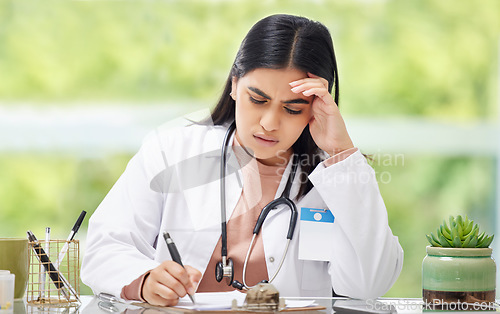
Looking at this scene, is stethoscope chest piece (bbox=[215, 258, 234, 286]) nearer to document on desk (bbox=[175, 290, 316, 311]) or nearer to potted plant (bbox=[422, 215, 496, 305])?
document on desk (bbox=[175, 290, 316, 311])

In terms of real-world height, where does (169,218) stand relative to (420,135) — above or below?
below

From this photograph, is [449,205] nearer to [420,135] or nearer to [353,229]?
[420,135]

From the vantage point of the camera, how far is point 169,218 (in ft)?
6.01

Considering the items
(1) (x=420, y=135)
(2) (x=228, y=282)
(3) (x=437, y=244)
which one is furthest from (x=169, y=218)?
(1) (x=420, y=135)

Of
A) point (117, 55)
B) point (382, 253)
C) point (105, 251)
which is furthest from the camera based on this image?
point (117, 55)

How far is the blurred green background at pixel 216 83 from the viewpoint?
393 centimetres

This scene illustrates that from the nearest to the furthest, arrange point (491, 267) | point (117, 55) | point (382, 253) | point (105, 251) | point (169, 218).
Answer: point (491, 267) < point (105, 251) < point (382, 253) < point (169, 218) < point (117, 55)

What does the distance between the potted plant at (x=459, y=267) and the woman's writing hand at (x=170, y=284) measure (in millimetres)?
552

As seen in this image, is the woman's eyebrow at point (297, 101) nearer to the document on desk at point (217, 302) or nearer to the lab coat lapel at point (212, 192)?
the lab coat lapel at point (212, 192)

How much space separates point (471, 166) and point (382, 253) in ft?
9.21

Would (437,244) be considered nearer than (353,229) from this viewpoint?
Yes

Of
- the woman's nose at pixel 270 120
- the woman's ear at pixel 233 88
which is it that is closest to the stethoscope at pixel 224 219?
the woman's ear at pixel 233 88

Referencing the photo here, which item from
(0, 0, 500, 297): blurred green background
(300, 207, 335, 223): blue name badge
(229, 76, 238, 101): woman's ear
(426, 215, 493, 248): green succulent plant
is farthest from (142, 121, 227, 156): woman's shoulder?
(0, 0, 500, 297): blurred green background

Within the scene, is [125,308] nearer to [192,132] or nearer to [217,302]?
[217,302]
